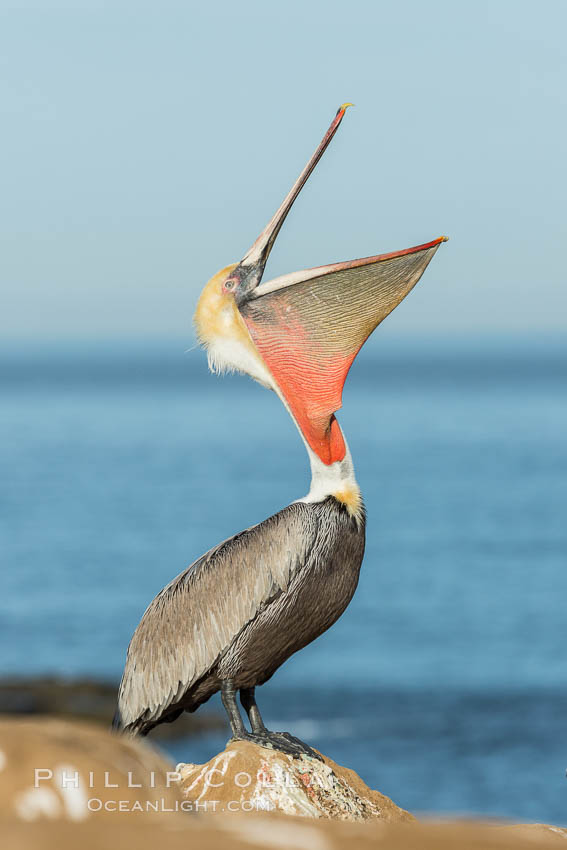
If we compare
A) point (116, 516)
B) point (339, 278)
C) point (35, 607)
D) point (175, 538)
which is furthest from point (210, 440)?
point (339, 278)

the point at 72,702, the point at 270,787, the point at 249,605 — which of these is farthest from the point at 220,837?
the point at 72,702

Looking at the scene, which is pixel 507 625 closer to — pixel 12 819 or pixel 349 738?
pixel 349 738

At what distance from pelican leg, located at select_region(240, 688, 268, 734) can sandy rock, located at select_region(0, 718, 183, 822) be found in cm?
375

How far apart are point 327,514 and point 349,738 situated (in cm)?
1874

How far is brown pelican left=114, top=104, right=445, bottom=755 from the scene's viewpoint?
727 centimetres

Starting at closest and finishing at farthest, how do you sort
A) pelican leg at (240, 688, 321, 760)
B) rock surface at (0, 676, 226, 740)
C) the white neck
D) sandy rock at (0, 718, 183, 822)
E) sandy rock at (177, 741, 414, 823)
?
sandy rock at (0, 718, 183, 822) → sandy rock at (177, 741, 414, 823) → pelican leg at (240, 688, 321, 760) → the white neck → rock surface at (0, 676, 226, 740)

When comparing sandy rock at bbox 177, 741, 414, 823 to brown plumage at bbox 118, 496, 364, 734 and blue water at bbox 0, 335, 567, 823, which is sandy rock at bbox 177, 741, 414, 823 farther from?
blue water at bbox 0, 335, 567, 823

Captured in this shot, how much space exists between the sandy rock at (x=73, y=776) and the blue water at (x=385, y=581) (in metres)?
19.1

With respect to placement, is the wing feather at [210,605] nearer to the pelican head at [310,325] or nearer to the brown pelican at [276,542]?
the brown pelican at [276,542]

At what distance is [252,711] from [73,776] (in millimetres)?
4205

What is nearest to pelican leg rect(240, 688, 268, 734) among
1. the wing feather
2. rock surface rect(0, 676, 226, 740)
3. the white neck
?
the wing feather

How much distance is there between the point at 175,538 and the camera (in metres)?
51.4

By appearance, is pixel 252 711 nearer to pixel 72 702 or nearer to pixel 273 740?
pixel 273 740

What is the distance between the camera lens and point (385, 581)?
4200 centimetres
